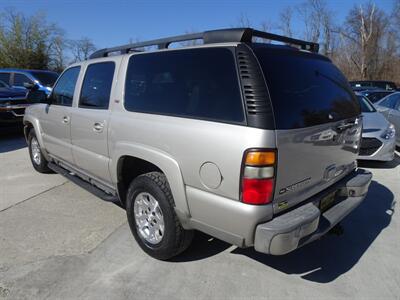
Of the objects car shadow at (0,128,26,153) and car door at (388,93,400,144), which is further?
car shadow at (0,128,26,153)

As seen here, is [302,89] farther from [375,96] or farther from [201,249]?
[375,96]

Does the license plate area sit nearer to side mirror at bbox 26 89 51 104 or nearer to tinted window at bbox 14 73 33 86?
side mirror at bbox 26 89 51 104

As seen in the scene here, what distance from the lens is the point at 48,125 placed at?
5109mm

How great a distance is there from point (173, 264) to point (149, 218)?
0.47 metres

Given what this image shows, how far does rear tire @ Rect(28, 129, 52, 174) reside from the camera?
584 cm

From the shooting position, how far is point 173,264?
3.22 m

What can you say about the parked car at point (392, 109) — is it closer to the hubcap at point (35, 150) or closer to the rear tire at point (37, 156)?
the rear tire at point (37, 156)

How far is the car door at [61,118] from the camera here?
4.48 m

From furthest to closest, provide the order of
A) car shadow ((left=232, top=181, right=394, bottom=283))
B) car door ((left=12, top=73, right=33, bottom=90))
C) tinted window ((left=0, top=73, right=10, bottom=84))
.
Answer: tinted window ((left=0, top=73, right=10, bottom=84)), car door ((left=12, top=73, right=33, bottom=90)), car shadow ((left=232, top=181, right=394, bottom=283))

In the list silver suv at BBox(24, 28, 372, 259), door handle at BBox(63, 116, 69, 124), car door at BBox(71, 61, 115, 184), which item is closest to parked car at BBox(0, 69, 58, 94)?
door handle at BBox(63, 116, 69, 124)

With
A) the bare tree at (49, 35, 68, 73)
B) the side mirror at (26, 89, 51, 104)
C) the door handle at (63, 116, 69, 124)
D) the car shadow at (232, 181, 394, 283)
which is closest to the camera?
the car shadow at (232, 181, 394, 283)

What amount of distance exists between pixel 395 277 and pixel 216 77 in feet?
7.50

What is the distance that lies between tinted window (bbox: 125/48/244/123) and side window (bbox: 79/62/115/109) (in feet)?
1.17

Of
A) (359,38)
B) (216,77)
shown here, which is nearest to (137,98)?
(216,77)
